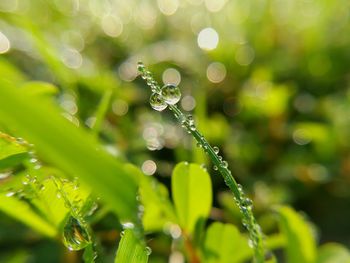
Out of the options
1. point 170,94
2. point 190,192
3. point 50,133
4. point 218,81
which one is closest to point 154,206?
point 190,192

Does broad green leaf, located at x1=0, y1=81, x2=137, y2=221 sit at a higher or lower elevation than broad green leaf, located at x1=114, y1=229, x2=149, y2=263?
higher

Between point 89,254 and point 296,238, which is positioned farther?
point 296,238

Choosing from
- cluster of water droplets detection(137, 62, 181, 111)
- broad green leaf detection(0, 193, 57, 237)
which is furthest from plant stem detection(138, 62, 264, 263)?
broad green leaf detection(0, 193, 57, 237)

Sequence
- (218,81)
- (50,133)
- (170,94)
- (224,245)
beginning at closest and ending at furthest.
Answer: (50,133), (170,94), (224,245), (218,81)

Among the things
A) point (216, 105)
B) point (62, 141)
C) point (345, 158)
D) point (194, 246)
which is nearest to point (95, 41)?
point (216, 105)

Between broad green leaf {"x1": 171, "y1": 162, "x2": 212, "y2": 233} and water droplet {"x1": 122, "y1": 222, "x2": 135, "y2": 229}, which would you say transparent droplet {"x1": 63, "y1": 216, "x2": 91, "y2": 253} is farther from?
broad green leaf {"x1": 171, "y1": 162, "x2": 212, "y2": 233}

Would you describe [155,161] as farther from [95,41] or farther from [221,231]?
[95,41]

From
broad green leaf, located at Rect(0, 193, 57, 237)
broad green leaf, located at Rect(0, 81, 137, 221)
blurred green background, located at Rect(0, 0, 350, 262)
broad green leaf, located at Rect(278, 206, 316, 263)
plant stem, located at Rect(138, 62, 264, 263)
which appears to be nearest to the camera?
broad green leaf, located at Rect(0, 81, 137, 221)

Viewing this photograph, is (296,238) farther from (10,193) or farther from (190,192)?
(10,193)

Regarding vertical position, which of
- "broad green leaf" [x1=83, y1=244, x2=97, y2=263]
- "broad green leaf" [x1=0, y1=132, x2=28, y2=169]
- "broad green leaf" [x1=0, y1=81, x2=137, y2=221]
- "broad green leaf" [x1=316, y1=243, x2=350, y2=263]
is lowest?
"broad green leaf" [x1=316, y1=243, x2=350, y2=263]
